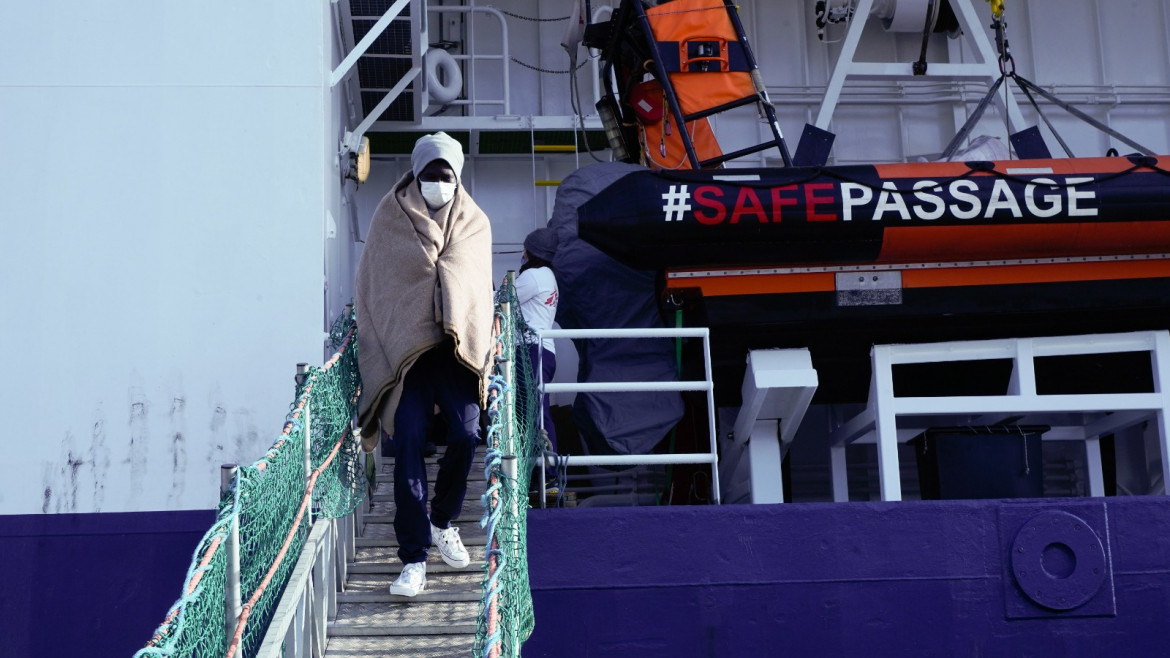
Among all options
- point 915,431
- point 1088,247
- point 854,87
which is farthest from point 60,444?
point 854,87

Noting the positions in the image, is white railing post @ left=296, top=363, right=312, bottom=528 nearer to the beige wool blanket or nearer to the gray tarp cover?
the beige wool blanket

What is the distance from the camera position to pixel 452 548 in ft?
14.8

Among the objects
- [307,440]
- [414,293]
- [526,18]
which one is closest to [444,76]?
[526,18]

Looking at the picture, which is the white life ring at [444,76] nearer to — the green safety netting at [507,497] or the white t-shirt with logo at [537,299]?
the white t-shirt with logo at [537,299]

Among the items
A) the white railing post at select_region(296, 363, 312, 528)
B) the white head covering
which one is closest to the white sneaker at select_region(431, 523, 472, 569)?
the white railing post at select_region(296, 363, 312, 528)

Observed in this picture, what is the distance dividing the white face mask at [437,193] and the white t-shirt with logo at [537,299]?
1.54 metres

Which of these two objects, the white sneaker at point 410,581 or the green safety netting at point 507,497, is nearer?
the green safety netting at point 507,497

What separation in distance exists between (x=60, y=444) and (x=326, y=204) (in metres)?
1.50

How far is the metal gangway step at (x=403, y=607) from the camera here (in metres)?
4.09

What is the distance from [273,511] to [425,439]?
0.78 m

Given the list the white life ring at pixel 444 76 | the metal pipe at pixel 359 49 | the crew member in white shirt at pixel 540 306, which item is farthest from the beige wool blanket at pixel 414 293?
the white life ring at pixel 444 76

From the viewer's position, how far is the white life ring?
8570 mm

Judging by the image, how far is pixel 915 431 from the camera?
22.0 feet

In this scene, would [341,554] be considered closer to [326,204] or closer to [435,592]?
[435,592]
